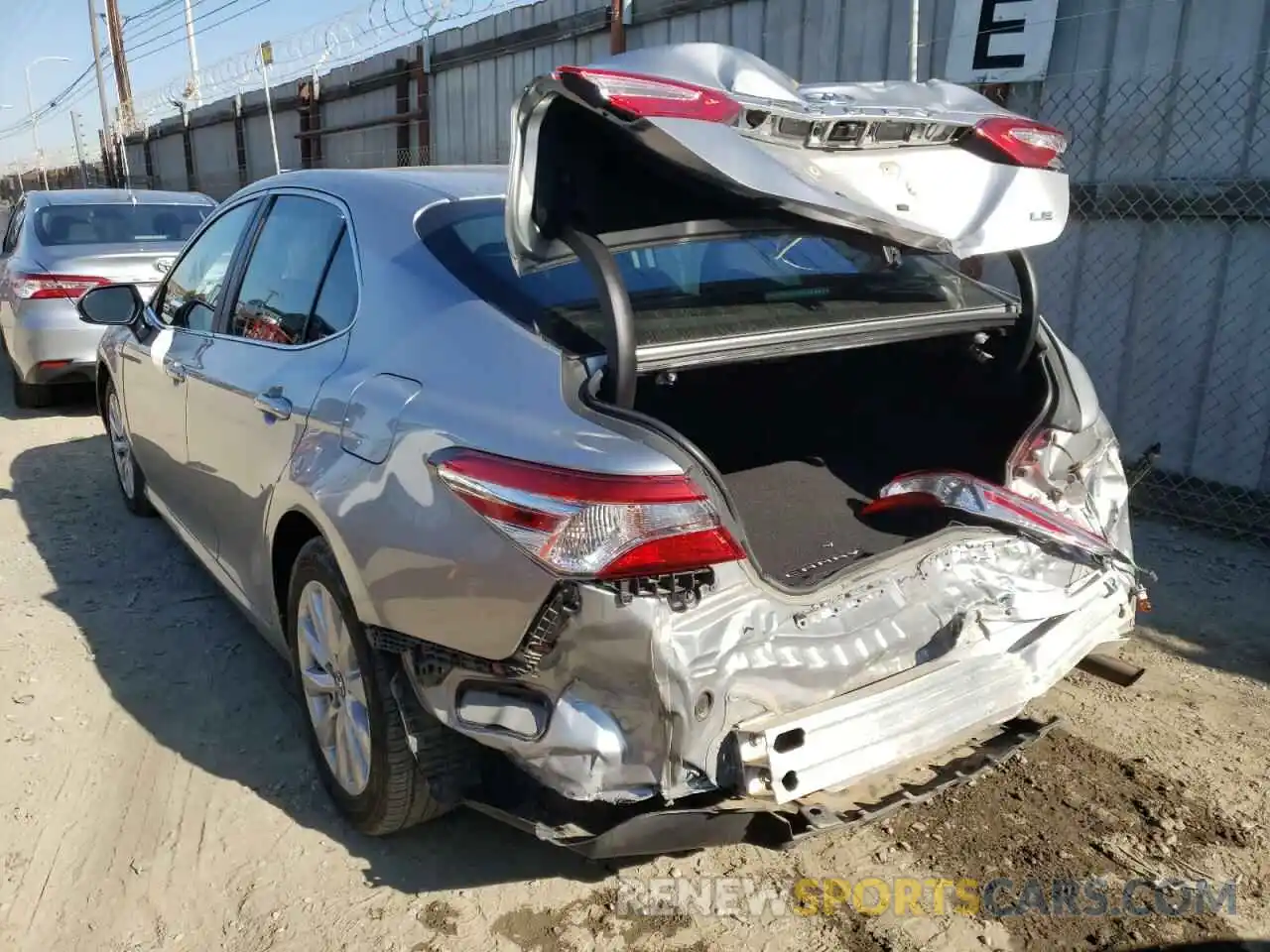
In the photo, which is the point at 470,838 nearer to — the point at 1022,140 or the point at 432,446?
the point at 432,446

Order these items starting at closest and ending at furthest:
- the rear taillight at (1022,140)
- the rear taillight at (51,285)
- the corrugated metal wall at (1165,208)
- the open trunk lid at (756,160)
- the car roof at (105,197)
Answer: the open trunk lid at (756,160) → the rear taillight at (1022,140) → the corrugated metal wall at (1165,208) → the rear taillight at (51,285) → the car roof at (105,197)

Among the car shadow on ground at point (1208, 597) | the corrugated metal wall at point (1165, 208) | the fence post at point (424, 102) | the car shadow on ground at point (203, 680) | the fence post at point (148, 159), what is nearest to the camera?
the car shadow on ground at point (203, 680)

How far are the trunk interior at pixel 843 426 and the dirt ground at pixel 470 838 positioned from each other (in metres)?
0.86

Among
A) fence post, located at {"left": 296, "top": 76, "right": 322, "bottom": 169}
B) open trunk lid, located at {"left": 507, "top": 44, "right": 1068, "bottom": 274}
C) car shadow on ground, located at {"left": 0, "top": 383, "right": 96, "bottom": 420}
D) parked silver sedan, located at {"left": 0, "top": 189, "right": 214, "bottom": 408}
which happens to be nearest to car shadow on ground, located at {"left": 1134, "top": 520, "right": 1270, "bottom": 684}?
open trunk lid, located at {"left": 507, "top": 44, "right": 1068, "bottom": 274}

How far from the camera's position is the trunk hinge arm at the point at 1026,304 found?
289cm

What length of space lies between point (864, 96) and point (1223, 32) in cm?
354

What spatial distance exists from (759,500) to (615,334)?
3.17 ft

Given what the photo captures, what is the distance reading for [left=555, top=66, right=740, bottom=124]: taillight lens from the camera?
2064 mm

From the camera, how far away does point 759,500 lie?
295 centimetres

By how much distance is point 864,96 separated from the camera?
2.49 metres

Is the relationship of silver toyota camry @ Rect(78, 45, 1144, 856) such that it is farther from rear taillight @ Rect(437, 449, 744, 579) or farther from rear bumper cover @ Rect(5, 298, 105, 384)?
rear bumper cover @ Rect(5, 298, 105, 384)

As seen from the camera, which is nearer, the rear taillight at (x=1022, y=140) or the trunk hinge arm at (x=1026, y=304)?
the rear taillight at (x=1022, y=140)

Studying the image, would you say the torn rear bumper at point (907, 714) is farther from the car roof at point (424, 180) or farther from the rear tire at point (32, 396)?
the rear tire at point (32, 396)

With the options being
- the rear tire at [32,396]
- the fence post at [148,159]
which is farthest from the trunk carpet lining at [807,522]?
the fence post at [148,159]
